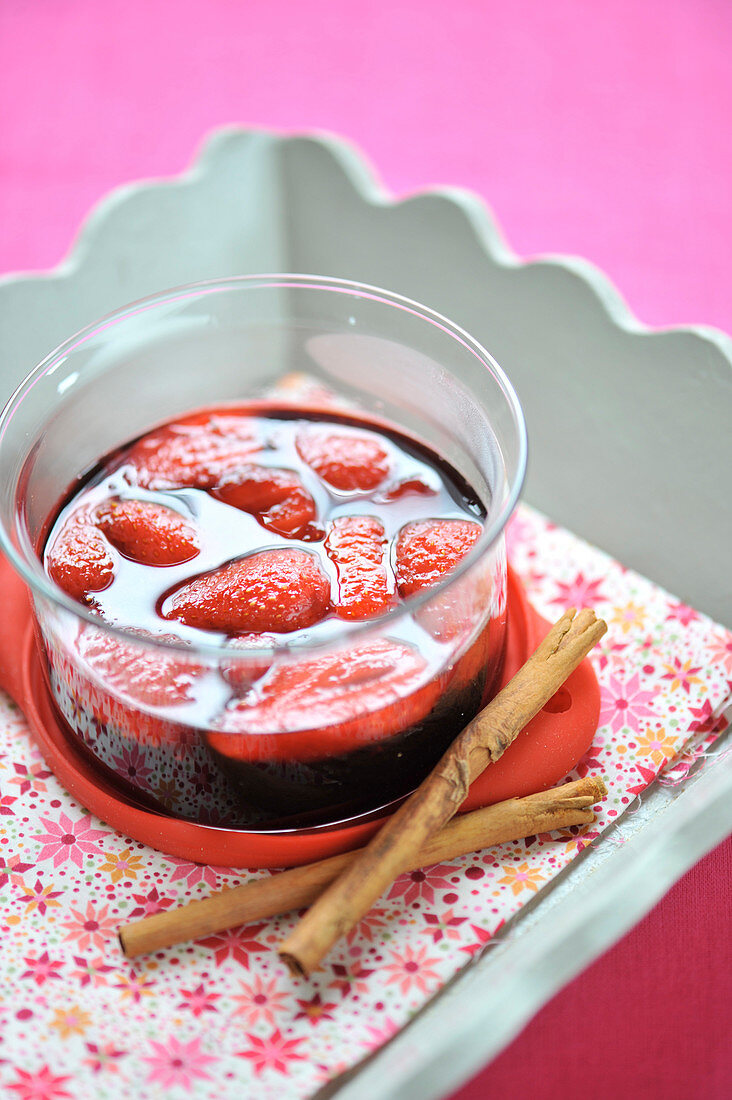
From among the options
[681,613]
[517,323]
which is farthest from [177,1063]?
[517,323]

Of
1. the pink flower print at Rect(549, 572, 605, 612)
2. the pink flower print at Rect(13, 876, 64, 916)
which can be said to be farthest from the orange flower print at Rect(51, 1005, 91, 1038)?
the pink flower print at Rect(549, 572, 605, 612)

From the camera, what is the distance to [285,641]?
1064 millimetres

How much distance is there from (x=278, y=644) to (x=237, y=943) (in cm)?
25

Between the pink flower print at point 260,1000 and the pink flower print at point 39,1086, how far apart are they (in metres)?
0.14

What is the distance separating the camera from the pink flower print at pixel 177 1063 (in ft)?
3.02

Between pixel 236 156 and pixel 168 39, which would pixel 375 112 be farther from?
pixel 236 156

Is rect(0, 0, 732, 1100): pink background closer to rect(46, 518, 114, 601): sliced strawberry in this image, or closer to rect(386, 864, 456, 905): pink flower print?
rect(46, 518, 114, 601): sliced strawberry

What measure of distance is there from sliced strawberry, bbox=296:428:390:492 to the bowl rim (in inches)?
5.8

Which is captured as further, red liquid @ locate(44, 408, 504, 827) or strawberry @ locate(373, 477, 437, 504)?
strawberry @ locate(373, 477, 437, 504)

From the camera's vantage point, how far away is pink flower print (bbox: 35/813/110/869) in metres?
1.09

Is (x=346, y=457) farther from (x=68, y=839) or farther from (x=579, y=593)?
(x=68, y=839)

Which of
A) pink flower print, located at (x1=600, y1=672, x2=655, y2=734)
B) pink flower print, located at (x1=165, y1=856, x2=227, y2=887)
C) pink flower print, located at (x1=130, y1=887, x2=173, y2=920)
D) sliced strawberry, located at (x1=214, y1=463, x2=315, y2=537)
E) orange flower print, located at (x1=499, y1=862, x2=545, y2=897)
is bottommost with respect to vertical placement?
pink flower print, located at (x1=130, y1=887, x2=173, y2=920)

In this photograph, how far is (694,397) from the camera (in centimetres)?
134

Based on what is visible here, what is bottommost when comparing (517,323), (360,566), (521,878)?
(521,878)
